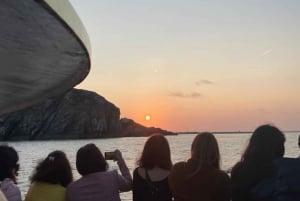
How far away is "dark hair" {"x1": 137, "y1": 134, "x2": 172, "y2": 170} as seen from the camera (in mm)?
5688

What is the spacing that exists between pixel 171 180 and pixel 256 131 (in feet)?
3.08

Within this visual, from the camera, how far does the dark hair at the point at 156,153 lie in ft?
18.7

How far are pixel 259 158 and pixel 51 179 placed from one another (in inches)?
77.1

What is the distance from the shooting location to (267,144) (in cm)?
512

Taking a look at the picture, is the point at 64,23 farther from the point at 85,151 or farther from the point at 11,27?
the point at 85,151

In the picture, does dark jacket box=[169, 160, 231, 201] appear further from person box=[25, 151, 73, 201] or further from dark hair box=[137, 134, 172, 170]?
person box=[25, 151, 73, 201]

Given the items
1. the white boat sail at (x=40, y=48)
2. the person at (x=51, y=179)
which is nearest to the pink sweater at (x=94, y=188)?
the person at (x=51, y=179)

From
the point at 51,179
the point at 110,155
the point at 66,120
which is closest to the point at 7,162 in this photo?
the point at 51,179

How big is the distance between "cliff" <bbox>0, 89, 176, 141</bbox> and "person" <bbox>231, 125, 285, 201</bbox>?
161556 mm

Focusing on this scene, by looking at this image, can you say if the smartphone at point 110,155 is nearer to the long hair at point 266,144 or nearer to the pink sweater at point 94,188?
the pink sweater at point 94,188

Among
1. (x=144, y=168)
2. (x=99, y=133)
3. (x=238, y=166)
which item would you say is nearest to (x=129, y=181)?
(x=144, y=168)

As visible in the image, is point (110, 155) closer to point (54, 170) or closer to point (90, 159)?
point (90, 159)

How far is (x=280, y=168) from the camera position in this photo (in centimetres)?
472

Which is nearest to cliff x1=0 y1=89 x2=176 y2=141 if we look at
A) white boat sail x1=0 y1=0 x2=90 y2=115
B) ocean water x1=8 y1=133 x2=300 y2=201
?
ocean water x1=8 y1=133 x2=300 y2=201
